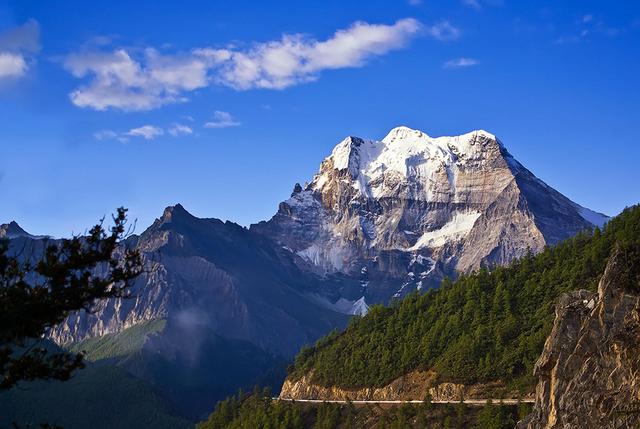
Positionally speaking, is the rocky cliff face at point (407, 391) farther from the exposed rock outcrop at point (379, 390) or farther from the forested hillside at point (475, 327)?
the forested hillside at point (475, 327)

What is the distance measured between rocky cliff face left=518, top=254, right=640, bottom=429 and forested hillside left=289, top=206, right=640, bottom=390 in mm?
37957

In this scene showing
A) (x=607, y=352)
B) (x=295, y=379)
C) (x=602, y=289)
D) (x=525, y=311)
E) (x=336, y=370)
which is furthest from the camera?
(x=295, y=379)

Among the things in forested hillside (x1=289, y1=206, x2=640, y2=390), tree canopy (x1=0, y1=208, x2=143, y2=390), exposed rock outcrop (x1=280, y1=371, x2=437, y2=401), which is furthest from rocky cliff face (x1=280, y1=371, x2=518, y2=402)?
tree canopy (x1=0, y1=208, x2=143, y2=390)

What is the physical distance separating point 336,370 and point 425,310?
20.4m

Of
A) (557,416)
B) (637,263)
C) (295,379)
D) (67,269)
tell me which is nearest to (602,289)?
(637,263)

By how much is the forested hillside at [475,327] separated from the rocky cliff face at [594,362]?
125 feet

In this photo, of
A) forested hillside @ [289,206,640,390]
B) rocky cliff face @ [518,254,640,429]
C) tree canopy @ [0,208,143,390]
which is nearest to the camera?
tree canopy @ [0,208,143,390]

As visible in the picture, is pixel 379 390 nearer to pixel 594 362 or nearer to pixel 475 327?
pixel 475 327

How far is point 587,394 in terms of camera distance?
70.4 m

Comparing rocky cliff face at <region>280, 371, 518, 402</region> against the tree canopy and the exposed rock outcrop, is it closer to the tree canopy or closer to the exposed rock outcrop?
the exposed rock outcrop

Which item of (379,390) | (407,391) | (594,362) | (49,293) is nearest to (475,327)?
(407,391)

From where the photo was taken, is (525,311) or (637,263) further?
(525,311)

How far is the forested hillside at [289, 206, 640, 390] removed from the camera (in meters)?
130

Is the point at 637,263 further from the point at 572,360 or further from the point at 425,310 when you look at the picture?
the point at 425,310
